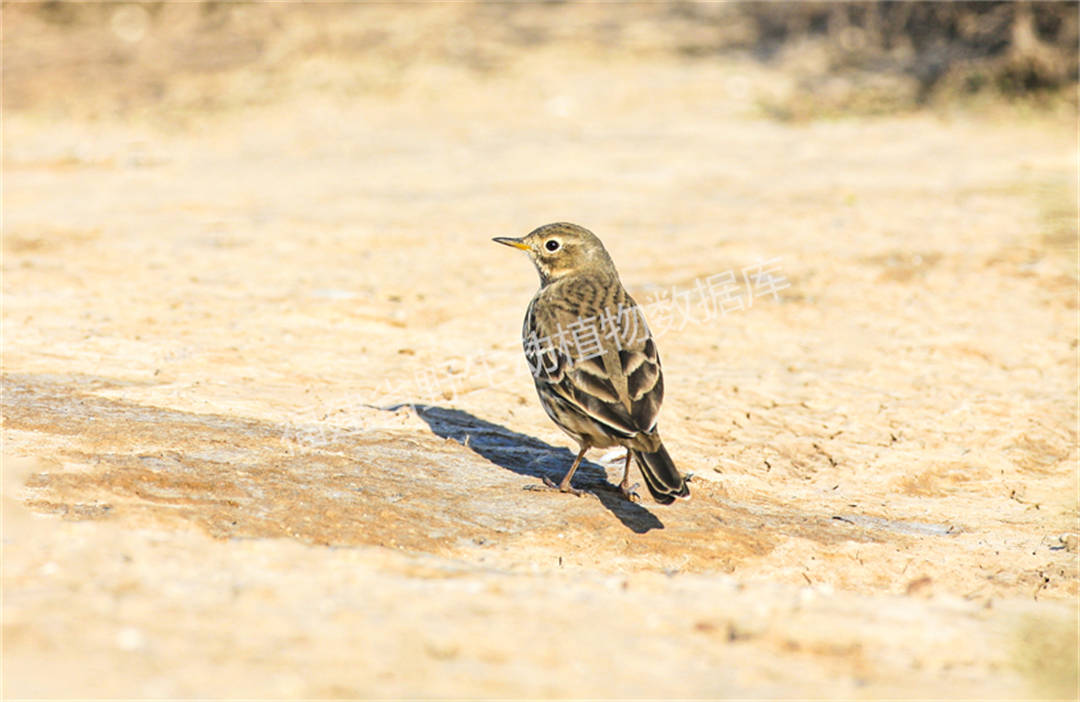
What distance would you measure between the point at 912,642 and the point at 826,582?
1.47 meters

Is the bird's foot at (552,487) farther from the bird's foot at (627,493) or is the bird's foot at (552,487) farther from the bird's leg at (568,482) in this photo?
the bird's foot at (627,493)

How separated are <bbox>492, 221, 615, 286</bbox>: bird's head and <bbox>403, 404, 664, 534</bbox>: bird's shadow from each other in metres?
1.00

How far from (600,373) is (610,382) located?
0.25ft

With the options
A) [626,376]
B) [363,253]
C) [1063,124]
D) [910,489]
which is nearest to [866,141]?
[1063,124]

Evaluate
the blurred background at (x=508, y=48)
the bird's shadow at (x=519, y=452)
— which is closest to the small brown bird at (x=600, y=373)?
the bird's shadow at (x=519, y=452)

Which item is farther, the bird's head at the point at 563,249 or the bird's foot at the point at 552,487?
the bird's head at the point at 563,249

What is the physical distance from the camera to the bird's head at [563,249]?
276 inches

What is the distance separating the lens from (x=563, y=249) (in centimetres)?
701

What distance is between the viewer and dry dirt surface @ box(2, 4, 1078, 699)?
3861 mm

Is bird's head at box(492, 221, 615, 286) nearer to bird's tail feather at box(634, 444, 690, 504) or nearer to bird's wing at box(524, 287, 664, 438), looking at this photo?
bird's wing at box(524, 287, 664, 438)

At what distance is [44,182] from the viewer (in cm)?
1452

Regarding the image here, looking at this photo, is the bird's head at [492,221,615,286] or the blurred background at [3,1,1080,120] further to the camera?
the blurred background at [3,1,1080,120]

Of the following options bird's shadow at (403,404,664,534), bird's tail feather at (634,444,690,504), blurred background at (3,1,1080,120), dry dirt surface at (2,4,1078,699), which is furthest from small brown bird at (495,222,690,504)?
blurred background at (3,1,1080,120)

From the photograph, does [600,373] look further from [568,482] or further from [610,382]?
[568,482]
